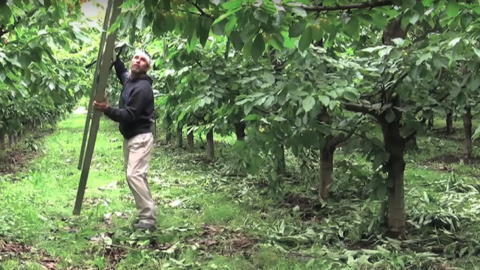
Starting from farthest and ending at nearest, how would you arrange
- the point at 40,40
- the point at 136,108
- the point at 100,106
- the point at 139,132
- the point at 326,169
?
1. the point at 326,169
2. the point at 139,132
3. the point at 136,108
4. the point at 100,106
5. the point at 40,40

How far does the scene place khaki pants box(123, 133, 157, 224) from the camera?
510 centimetres

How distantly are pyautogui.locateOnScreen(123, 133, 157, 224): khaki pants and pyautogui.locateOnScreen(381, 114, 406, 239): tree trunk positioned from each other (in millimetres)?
2463

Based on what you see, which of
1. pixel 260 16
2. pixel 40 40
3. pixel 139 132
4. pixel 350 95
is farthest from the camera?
pixel 139 132

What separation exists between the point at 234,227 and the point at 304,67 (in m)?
2.20

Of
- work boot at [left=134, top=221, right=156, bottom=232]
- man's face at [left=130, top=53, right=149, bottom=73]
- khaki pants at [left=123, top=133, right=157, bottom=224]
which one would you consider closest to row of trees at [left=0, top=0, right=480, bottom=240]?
man's face at [left=130, top=53, right=149, bottom=73]

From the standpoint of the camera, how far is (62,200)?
7.32 m

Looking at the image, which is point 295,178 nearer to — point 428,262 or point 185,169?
point 185,169

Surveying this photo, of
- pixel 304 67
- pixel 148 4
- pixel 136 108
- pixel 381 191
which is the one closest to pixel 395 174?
pixel 381 191

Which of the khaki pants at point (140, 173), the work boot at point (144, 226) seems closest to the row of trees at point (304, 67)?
the khaki pants at point (140, 173)

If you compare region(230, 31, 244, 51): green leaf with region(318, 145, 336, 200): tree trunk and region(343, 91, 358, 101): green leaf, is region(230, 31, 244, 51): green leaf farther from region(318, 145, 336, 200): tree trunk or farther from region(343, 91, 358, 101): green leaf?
region(318, 145, 336, 200): tree trunk

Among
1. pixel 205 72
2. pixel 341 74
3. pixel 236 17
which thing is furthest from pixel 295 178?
pixel 236 17

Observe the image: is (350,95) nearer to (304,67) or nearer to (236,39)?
(304,67)

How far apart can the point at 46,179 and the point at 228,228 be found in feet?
18.8

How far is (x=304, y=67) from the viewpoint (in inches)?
176
